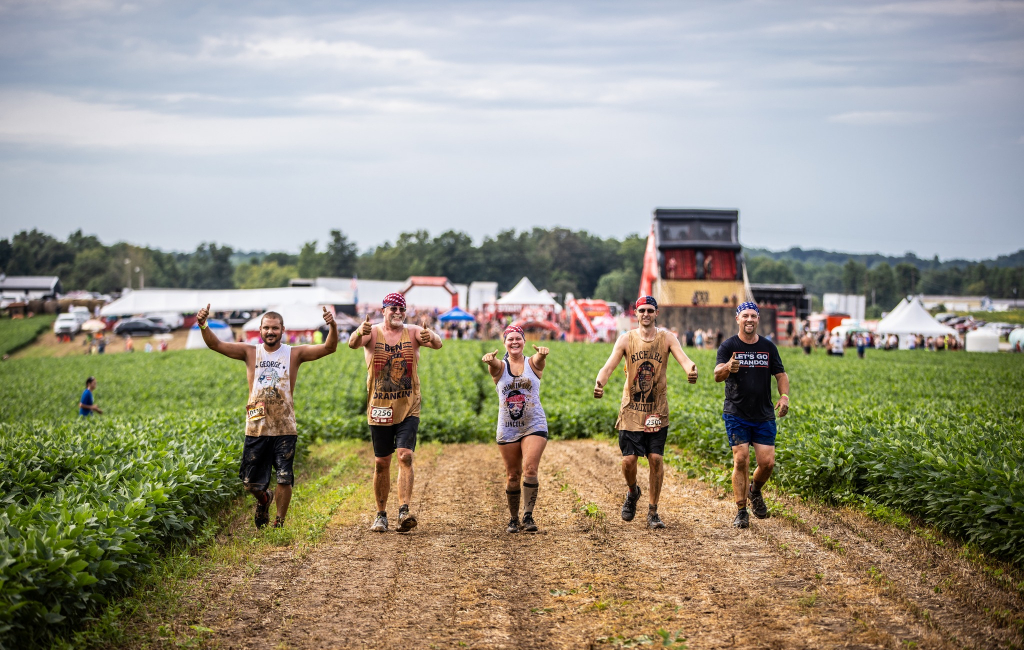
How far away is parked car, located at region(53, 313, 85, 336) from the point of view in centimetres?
6203

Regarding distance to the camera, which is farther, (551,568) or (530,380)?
(530,380)

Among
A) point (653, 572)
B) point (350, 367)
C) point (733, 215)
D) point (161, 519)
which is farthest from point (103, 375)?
point (653, 572)

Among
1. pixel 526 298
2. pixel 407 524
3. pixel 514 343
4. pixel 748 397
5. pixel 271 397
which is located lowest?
pixel 407 524

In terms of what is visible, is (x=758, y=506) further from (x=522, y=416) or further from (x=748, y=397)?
(x=522, y=416)

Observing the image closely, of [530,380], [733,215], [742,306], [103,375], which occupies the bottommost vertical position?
[103,375]

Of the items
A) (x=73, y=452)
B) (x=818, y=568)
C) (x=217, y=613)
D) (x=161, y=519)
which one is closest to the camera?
(x=217, y=613)

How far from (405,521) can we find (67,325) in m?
62.9

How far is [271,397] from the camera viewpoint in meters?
8.03

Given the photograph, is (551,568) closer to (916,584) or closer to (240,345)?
(916,584)

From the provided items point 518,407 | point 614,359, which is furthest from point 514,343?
point 614,359

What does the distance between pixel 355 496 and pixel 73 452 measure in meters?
3.33

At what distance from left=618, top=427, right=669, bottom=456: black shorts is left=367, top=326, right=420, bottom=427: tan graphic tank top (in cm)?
213

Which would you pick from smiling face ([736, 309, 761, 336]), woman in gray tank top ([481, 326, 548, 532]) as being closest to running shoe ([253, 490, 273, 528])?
woman in gray tank top ([481, 326, 548, 532])

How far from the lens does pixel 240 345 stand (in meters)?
8.10
